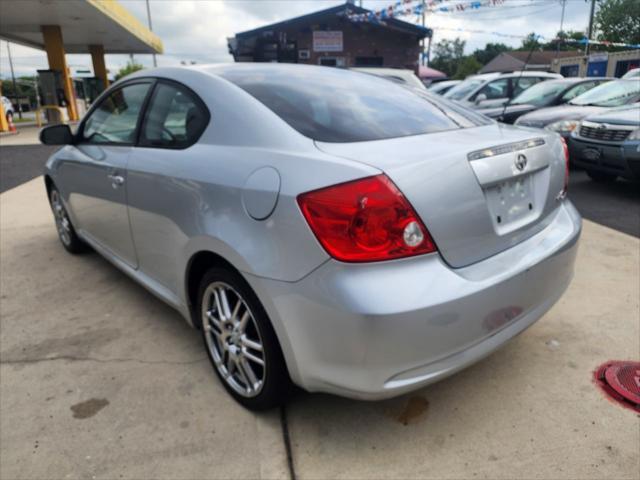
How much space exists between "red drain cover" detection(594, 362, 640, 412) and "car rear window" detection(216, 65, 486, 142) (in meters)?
1.38

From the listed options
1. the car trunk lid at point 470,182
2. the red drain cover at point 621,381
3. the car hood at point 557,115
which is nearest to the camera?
the car trunk lid at point 470,182

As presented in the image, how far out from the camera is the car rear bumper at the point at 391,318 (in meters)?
1.57

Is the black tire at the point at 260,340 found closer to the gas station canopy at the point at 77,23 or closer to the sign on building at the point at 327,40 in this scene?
the gas station canopy at the point at 77,23

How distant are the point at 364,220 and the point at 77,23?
19.8m

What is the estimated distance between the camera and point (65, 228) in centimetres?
420

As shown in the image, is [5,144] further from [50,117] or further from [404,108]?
[404,108]

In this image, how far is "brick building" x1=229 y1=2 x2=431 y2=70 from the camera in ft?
77.9

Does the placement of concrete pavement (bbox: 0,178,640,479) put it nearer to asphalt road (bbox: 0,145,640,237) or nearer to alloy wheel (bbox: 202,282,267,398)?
alloy wheel (bbox: 202,282,267,398)

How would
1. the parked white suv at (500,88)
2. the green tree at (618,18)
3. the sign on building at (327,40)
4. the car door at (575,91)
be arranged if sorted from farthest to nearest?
the sign on building at (327,40) < the parked white suv at (500,88) < the car door at (575,91) < the green tree at (618,18)

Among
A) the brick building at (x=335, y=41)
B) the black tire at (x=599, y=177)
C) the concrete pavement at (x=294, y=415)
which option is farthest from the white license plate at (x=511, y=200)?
the brick building at (x=335, y=41)

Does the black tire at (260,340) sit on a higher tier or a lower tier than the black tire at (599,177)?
higher

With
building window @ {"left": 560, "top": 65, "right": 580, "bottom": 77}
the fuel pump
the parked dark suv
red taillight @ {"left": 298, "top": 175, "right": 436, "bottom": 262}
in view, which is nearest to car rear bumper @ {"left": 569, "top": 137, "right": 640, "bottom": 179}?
the parked dark suv

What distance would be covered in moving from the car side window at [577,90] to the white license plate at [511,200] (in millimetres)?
8038

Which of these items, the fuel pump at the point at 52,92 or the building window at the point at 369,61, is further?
the building window at the point at 369,61
